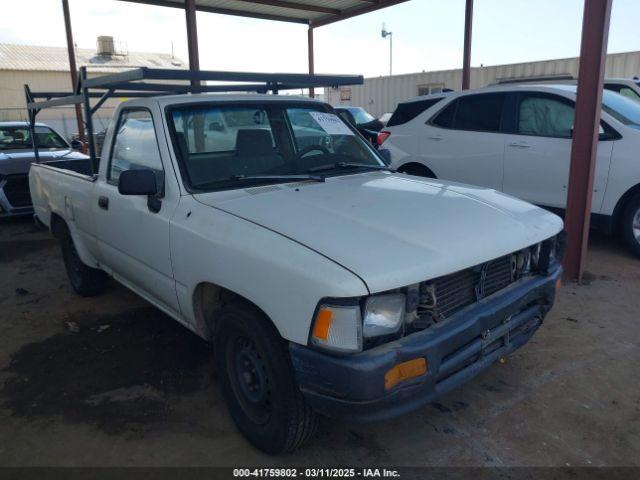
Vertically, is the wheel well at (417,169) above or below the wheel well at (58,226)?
above

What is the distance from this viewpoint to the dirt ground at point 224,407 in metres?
2.69

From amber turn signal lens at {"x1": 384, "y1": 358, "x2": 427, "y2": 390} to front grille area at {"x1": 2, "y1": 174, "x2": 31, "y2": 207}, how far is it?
7.81 m

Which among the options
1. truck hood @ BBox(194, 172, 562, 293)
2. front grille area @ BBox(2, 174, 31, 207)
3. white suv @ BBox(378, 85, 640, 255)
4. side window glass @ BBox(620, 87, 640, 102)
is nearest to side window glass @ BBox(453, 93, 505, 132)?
white suv @ BBox(378, 85, 640, 255)

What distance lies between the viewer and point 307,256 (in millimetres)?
2221

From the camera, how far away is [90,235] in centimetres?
430

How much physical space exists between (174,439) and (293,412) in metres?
0.88

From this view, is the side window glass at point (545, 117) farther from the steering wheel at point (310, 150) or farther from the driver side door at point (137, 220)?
the driver side door at point (137, 220)

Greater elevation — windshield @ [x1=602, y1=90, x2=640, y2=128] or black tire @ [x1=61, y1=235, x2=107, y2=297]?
windshield @ [x1=602, y1=90, x2=640, y2=128]

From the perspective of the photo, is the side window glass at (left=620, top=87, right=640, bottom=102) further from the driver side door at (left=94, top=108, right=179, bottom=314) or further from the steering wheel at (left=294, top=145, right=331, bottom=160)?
the driver side door at (left=94, top=108, right=179, bottom=314)

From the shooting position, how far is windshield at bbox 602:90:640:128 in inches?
224

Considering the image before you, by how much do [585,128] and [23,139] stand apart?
8897mm

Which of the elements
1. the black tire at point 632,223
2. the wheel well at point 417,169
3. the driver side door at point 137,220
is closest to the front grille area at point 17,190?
the driver side door at point 137,220

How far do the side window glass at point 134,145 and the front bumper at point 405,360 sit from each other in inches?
66.1

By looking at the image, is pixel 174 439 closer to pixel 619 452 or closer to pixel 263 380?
pixel 263 380
